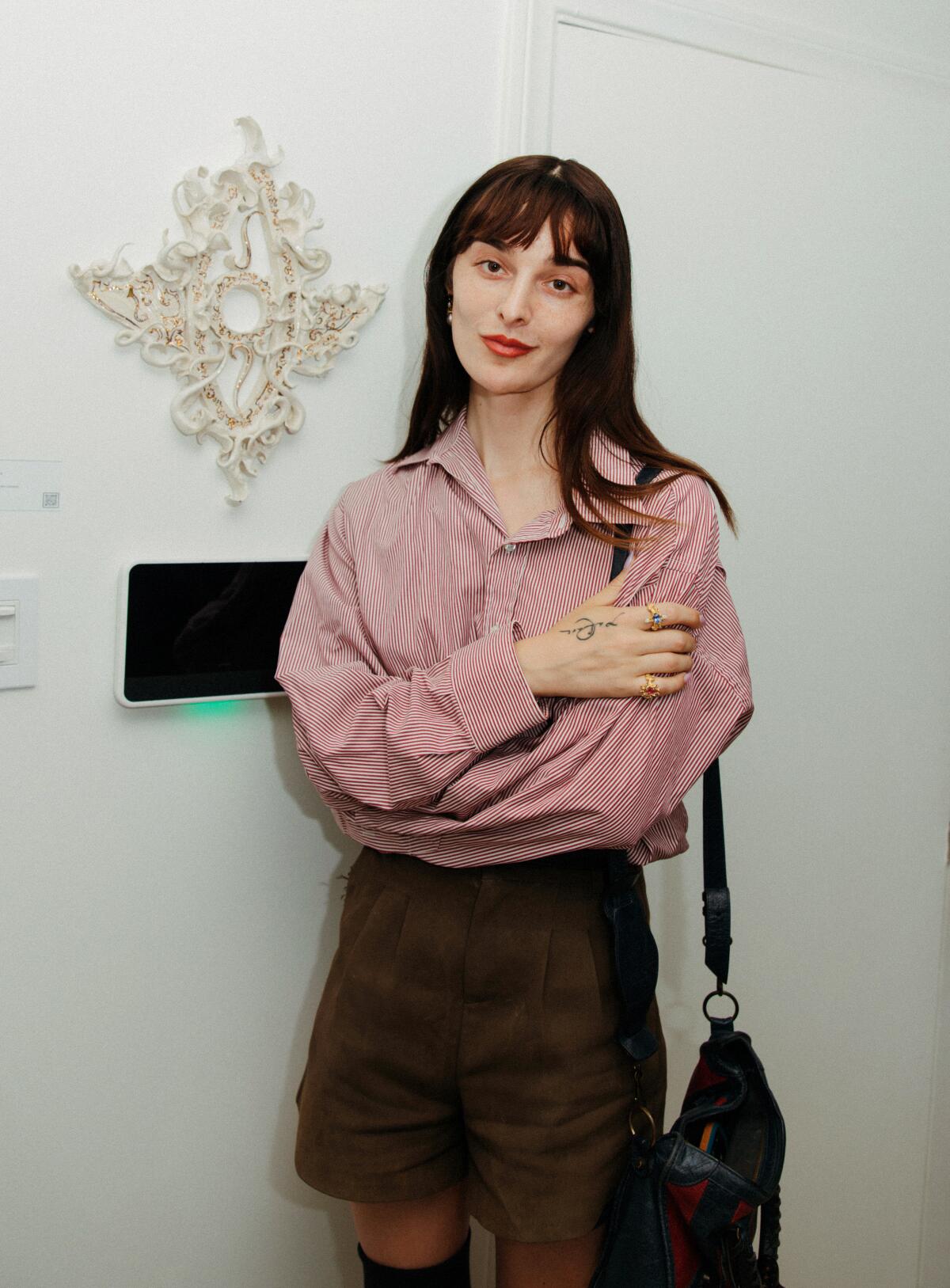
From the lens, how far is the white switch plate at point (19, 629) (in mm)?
1349

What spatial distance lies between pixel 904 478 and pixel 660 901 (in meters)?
0.79

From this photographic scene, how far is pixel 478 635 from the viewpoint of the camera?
1.28 metres

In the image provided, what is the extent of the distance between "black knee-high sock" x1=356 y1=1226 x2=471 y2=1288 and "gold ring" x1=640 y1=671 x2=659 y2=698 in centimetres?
72

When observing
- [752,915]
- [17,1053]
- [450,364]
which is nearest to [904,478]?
[752,915]

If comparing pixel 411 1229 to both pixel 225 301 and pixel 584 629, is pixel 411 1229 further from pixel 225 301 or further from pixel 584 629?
pixel 225 301

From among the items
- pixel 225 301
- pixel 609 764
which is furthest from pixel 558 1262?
pixel 225 301

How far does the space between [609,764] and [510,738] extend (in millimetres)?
104

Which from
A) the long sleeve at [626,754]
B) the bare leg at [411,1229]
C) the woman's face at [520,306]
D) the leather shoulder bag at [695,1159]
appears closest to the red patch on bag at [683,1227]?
the leather shoulder bag at [695,1159]

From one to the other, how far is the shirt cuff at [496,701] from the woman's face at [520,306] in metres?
0.32

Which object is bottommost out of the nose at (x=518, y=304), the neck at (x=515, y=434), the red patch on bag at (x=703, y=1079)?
the red patch on bag at (x=703, y=1079)

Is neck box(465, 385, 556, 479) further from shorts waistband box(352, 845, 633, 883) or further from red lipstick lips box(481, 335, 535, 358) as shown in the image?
shorts waistband box(352, 845, 633, 883)

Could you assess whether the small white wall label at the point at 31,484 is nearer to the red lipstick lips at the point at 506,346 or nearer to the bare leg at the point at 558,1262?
the red lipstick lips at the point at 506,346

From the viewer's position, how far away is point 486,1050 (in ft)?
4.06

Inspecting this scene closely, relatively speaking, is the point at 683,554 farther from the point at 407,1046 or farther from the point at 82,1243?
the point at 82,1243
